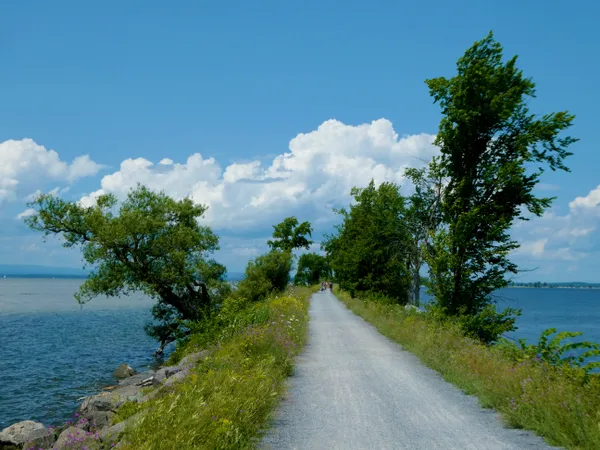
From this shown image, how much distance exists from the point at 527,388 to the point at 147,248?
26.4 meters

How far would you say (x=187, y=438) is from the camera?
6074 mm

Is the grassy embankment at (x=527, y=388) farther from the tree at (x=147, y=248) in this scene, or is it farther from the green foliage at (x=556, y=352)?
the tree at (x=147, y=248)

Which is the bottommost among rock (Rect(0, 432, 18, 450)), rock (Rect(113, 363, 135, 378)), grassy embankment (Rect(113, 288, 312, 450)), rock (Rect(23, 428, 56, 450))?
rock (Rect(113, 363, 135, 378))

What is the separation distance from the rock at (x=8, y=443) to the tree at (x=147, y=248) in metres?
17.1

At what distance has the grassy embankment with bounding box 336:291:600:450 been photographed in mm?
7137

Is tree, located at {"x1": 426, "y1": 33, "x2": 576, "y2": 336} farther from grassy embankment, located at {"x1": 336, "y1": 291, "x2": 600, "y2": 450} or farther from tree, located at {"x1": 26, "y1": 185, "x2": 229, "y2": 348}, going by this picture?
tree, located at {"x1": 26, "y1": 185, "x2": 229, "y2": 348}

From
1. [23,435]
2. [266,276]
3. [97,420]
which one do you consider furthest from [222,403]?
[266,276]

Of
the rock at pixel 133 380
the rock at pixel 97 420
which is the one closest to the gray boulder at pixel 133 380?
the rock at pixel 133 380

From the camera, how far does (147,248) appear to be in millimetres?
30906

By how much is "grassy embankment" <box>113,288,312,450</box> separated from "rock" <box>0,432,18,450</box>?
397 cm

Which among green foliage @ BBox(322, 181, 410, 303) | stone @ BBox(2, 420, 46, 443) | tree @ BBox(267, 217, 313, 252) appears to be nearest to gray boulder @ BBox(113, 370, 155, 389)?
stone @ BBox(2, 420, 46, 443)

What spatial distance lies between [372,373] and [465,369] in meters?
2.44

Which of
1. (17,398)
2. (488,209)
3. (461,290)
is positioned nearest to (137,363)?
(17,398)

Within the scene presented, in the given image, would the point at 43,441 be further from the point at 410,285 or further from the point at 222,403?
the point at 410,285
